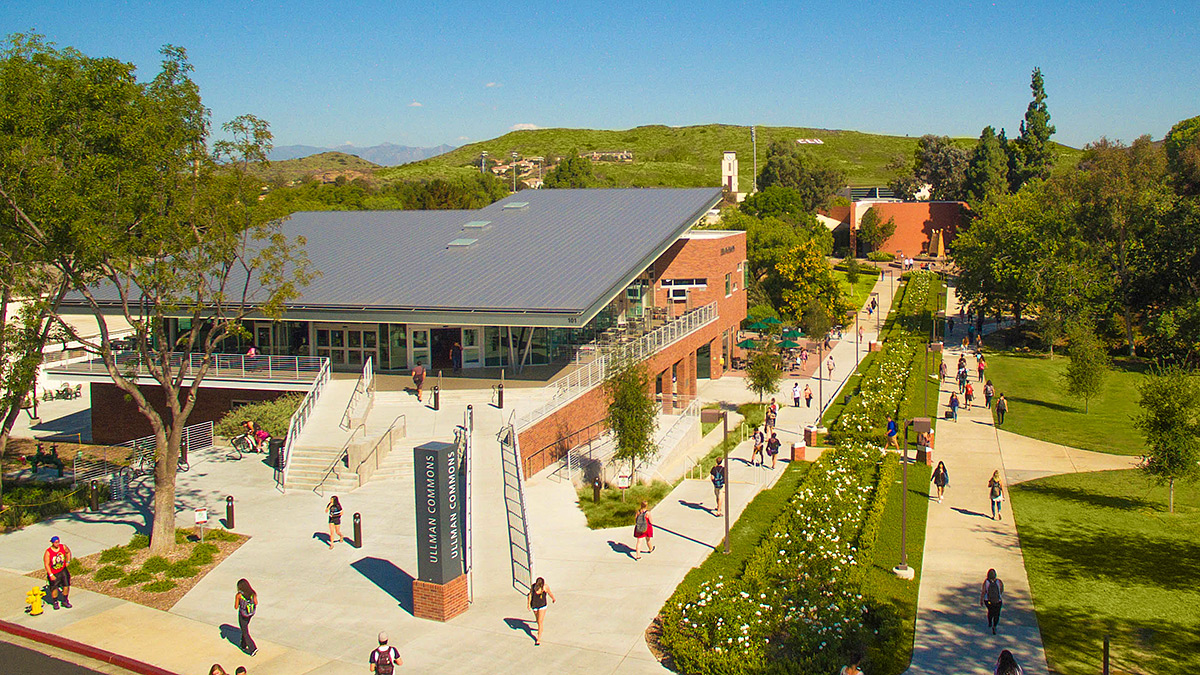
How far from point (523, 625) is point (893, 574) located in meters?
8.75

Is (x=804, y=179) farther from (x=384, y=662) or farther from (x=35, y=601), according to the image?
(x=384, y=662)

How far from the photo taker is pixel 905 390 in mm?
43625

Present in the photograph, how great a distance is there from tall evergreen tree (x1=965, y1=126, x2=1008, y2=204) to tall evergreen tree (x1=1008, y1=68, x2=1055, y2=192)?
1384mm

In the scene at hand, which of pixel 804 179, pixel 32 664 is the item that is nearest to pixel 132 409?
pixel 32 664

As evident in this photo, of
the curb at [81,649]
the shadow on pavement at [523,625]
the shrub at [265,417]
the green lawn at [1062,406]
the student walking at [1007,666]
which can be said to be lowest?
the green lawn at [1062,406]

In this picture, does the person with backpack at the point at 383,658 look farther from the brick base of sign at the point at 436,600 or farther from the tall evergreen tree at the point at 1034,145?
the tall evergreen tree at the point at 1034,145

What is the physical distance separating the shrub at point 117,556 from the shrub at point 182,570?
4.19ft

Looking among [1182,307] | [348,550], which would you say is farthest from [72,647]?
[1182,307]

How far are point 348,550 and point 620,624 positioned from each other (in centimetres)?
731

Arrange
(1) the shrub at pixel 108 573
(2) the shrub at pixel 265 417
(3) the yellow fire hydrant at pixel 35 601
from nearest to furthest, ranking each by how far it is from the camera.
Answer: (3) the yellow fire hydrant at pixel 35 601, (1) the shrub at pixel 108 573, (2) the shrub at pixel 265 417

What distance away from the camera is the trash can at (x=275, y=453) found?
27.3 metres

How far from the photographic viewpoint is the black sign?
59.0ft

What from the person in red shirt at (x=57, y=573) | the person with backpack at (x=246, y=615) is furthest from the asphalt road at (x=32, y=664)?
the person with backpack at (x=246, y=615)

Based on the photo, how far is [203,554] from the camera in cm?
2138
